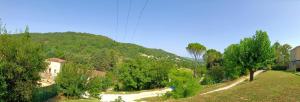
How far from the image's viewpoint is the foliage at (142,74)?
57562mm

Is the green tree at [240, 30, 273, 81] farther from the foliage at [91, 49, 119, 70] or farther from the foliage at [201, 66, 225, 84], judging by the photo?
the foliage at [91, 49, 119, 70]

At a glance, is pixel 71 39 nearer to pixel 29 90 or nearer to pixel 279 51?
pixel 279 51

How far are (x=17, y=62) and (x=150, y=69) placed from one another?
36.7m

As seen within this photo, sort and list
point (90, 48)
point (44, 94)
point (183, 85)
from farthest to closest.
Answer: point (90, 48) → point (183, 85) → point (44, 94)

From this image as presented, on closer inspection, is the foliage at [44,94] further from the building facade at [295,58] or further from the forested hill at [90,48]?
the forested hill at [90,48]

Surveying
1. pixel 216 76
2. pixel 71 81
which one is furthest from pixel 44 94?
pixel 216 76

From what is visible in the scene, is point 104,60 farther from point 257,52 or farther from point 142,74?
point 257,52

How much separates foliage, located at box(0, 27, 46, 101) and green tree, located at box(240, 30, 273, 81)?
87.7ft

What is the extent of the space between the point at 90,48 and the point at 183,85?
95145 millimetres

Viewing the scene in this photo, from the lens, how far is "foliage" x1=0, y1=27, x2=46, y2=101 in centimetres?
2289

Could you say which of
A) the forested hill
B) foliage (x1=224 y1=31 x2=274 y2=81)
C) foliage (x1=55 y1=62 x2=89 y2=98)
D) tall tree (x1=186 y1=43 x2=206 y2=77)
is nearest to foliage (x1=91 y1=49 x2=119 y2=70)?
the forested hill

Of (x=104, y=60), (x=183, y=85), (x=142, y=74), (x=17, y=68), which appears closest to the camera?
(x=17, y=68)

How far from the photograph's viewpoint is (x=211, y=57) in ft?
274

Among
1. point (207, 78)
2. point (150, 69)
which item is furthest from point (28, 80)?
point (207, 78)
